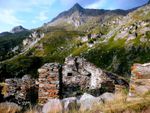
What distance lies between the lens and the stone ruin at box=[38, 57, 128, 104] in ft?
52.5

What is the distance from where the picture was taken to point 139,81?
370 inches

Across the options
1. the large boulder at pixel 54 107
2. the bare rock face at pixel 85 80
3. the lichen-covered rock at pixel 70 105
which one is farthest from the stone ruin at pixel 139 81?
the bare rock face at pixel 85 80

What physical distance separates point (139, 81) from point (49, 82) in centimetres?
747

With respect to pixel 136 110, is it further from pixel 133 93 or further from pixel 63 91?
→ pixel 63 91

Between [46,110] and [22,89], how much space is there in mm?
7888

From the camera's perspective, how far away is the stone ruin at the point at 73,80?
16.0m

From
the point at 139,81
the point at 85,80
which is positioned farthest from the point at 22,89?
A: the point at 139,81

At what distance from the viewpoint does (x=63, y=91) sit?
1720 cm

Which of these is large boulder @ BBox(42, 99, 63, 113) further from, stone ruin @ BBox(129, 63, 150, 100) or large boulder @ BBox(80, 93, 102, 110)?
stone ruin @ BBox(129, 63, 150, 100)

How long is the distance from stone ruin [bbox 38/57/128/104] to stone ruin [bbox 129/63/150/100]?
588 centimetres

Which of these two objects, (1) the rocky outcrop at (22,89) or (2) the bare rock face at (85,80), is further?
(2) the bare rock face at (85,80)

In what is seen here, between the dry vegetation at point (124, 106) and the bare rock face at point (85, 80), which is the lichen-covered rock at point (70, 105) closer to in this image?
the dry vegetation at point (124, 106)

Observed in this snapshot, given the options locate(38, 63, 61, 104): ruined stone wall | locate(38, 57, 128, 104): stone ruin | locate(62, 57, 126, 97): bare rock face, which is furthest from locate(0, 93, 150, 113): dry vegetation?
locate(62, 57, 126, 97): bare rock face

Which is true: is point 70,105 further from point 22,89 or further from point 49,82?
point 22,89
